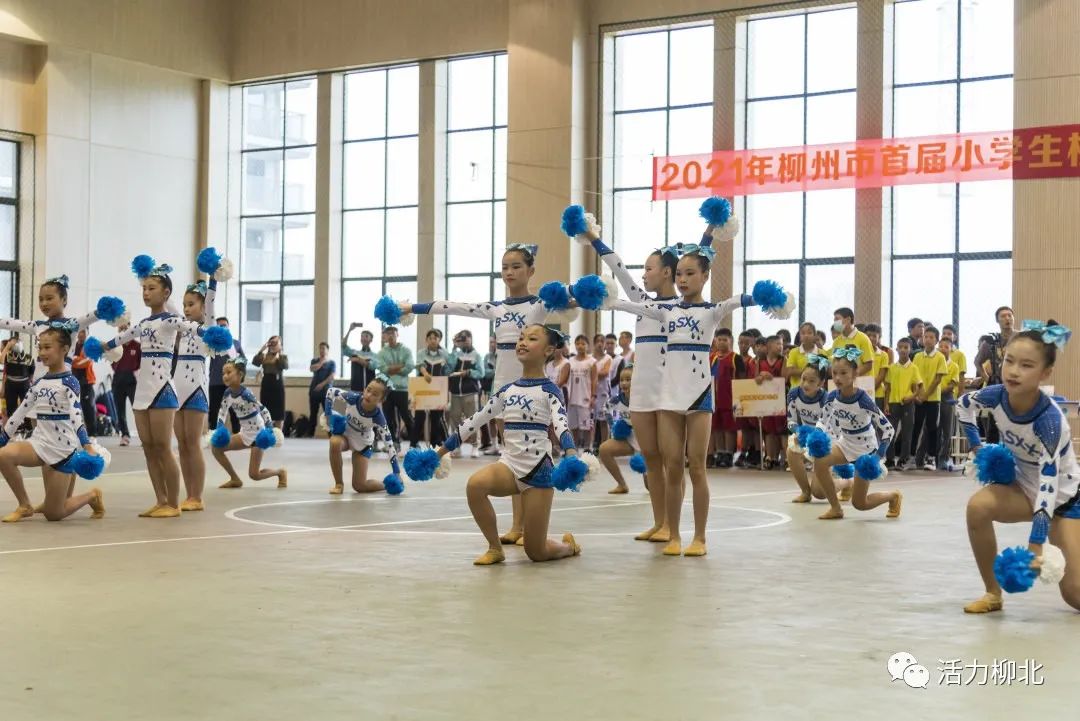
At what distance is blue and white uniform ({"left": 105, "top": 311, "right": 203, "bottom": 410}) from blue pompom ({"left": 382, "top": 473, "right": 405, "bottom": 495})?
2685mm

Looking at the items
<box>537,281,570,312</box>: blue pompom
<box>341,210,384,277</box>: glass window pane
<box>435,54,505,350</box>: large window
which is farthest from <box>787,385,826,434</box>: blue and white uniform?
<box>341,210,384,277</box>: glass window pane

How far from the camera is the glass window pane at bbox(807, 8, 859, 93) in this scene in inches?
842

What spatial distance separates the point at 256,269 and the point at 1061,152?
17.0 m

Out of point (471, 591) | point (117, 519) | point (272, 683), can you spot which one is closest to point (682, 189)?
point (117, 519)

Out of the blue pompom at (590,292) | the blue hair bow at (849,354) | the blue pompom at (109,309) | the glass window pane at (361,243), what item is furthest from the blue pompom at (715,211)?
the glass window pane at (361,243)

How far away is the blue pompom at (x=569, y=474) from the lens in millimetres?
7098

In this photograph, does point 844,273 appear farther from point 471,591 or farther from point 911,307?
point 471,591

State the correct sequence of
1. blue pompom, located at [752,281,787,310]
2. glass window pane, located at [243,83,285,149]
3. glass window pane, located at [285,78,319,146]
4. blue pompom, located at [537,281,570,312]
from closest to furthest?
blue pompom, located at [537,281,570,312]
blue pompom, located at [752,281,787,310]
glass window pane, located at [285,78,319,146]
glass window pane, located at [243,83,285,149]

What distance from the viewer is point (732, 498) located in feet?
40.9

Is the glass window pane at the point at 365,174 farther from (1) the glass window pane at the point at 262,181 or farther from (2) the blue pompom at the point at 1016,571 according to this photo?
(2) the blue pompom at the point at 1016,571

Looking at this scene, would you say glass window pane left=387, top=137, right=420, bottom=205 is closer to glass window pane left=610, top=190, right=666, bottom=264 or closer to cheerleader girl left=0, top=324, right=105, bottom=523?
glass window pane left=610, top=190, right=666, bottom=264

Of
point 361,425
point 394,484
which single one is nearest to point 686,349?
point 394,484

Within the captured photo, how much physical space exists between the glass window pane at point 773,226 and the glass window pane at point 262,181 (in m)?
11.1

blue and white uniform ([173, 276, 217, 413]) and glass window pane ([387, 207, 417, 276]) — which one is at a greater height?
glass window pane ([387, 207, 417, 276])
